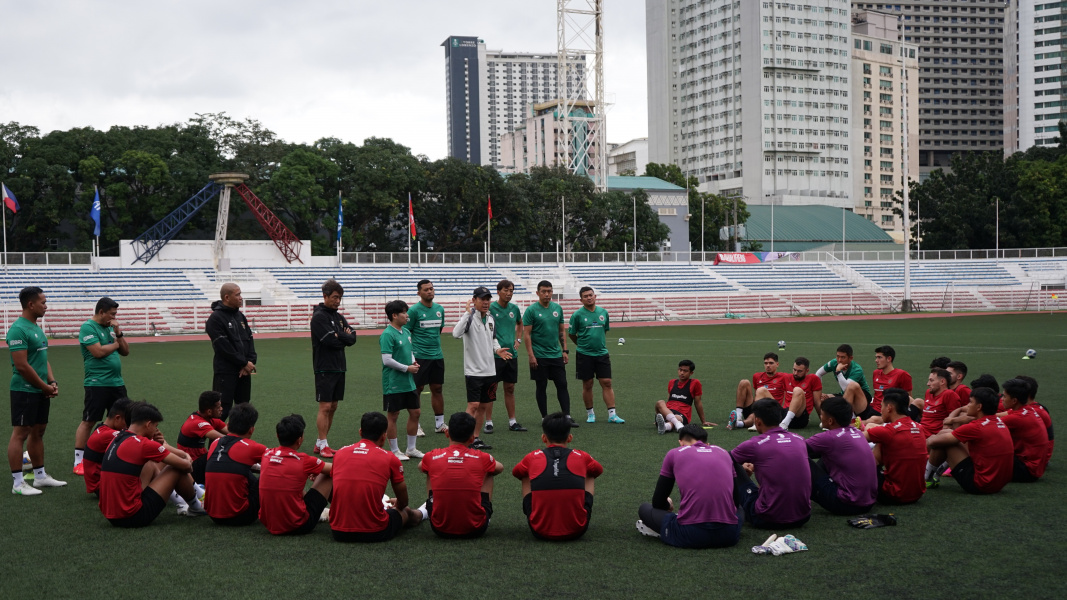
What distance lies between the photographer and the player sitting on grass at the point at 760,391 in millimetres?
10609

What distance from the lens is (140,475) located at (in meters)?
6.53

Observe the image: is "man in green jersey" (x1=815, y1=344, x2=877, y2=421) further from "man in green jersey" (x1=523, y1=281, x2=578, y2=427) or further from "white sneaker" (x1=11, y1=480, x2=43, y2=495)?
"white sneaker" (x1=11, y1=480, x2=43, y2=495)

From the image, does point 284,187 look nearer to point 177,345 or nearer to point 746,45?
point 177,345

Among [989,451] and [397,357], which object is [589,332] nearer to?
[397,357]

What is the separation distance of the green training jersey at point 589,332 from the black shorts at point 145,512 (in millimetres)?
5888

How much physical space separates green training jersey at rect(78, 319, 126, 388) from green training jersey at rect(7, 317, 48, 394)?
1.23ft

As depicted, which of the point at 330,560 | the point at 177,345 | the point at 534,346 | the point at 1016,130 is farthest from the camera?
the point at 1016,130

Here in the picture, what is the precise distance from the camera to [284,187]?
51.8 m

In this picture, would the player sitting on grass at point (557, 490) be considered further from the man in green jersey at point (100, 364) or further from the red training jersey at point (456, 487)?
the man in green jersey at point (100, 364)

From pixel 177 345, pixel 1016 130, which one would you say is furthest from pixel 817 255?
pixel 1016 130

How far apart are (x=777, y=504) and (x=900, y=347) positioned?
60.1ft

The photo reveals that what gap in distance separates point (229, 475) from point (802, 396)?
6814 mm

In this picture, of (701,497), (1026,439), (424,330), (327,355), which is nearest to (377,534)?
(701,497)

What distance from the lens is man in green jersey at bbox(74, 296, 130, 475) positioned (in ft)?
26.8
